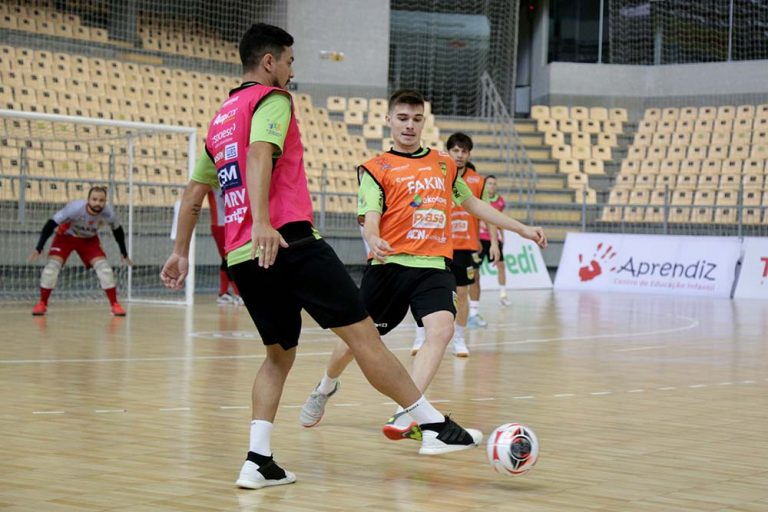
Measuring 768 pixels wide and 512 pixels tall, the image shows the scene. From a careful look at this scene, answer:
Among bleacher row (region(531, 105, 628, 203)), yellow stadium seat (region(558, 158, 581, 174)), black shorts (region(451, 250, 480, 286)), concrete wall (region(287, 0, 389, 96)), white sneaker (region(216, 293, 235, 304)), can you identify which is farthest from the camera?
bleacher row (region(531, 105, 628, 203))

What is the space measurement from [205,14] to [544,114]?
1019cm

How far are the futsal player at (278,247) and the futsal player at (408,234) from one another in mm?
1513

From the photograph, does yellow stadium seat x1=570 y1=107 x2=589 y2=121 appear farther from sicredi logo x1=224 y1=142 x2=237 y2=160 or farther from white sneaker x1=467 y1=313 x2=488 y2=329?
sicredi logo x1=224 y1=142 x2=237 y2=160

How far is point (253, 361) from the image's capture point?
1059 cm

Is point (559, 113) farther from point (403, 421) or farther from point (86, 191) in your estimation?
point (403, 421)

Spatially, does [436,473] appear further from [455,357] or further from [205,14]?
[205,14]

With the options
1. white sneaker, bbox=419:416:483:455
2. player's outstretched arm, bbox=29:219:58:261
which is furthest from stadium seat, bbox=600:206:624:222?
white sneaker, bbox=419:416:483:455

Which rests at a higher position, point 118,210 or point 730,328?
point 118,210

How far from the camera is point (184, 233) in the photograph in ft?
17.5

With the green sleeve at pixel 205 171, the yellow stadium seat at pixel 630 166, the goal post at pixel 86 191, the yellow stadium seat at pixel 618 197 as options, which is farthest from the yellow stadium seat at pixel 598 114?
the green sleeve at pixel 205 171

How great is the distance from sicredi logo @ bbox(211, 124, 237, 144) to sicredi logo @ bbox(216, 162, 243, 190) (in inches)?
4.9

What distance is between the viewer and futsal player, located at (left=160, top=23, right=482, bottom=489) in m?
4.95

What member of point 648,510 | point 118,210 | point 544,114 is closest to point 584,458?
point 648,510

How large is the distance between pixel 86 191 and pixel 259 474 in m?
16.1
